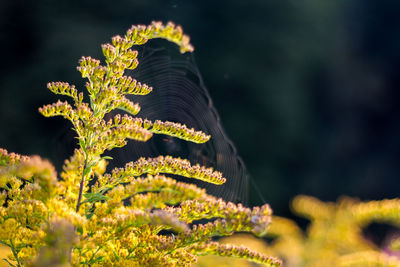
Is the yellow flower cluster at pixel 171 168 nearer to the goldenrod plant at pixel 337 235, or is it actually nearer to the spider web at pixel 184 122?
the goldenrod plant at pixel 337 235

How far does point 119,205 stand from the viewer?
3.37 feet

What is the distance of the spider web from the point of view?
84.7 inches

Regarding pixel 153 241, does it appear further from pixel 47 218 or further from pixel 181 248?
pixel 47 218

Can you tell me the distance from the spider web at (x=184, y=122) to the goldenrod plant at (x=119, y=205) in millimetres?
808

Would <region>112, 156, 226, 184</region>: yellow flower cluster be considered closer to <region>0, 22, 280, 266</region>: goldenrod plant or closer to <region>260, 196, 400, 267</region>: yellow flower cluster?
<region>0, 22, 280, 266</region>: goldenrod plant

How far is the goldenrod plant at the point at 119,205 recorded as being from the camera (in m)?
0.93

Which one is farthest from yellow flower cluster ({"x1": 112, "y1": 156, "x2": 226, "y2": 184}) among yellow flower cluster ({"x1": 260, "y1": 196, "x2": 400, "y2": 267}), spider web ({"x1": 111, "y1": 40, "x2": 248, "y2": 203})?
spider web ({"x1": 111, "y1": 40, "x2": 248, "y2": 203})

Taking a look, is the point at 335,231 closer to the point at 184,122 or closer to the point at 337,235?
the point at 337,235

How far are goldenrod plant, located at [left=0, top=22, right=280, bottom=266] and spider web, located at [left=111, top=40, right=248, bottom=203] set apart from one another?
0.81 m

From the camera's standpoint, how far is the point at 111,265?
1032 mm

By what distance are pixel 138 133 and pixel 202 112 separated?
5.66 feet

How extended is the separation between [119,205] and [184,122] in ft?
4.64

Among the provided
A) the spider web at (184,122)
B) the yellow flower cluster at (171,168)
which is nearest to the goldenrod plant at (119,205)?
the yellow flower cluster at (171,168)

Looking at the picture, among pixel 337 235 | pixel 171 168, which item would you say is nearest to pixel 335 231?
pixel 337 235
